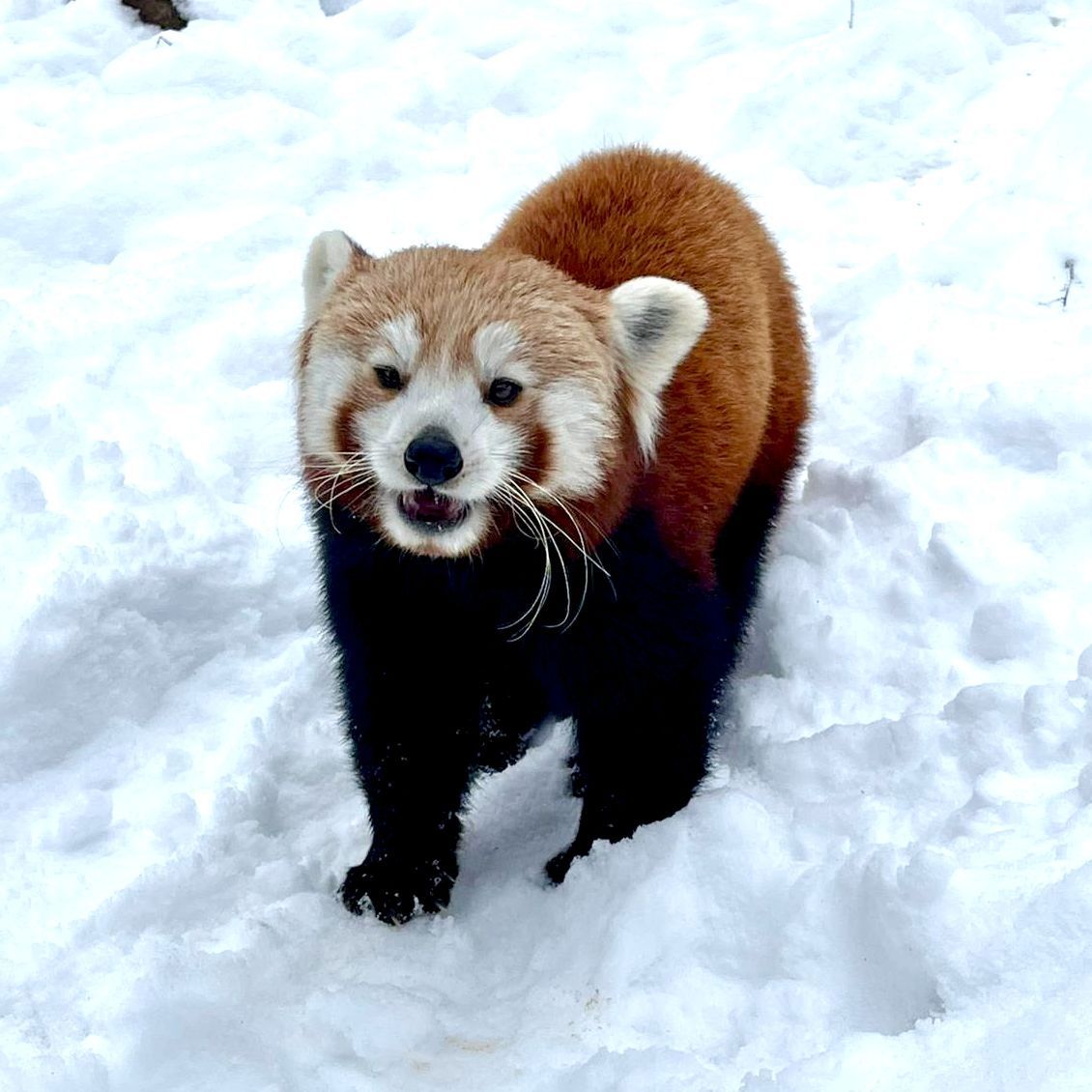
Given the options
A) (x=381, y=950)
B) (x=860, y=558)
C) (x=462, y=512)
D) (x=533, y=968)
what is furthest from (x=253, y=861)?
(x=860, y=558)

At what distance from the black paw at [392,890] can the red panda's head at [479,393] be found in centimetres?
89

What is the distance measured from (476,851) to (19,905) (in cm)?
108

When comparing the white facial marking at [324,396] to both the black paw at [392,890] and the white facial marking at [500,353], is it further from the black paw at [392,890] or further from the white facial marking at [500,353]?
the black paw at [392,890]

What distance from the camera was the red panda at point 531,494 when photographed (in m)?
2.50

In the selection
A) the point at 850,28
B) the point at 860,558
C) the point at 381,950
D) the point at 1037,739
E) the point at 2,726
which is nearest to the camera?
the point at 1037,739

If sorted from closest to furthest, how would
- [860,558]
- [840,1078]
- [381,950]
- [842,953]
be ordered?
1. [840,1078]
2. [842,953]
3. [381,950]
4. [860,558]

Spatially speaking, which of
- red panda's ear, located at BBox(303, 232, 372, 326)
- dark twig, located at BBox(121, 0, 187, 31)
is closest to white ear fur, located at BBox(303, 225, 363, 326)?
red panda's ear, located at BBox(303, 232, 372, 326)

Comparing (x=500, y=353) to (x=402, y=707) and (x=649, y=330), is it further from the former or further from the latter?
(x=402, y=707)

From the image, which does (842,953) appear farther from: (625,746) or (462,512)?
(462,512)

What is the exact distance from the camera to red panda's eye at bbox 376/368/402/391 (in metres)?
2.51

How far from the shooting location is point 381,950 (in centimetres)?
289

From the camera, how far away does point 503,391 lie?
2.52m

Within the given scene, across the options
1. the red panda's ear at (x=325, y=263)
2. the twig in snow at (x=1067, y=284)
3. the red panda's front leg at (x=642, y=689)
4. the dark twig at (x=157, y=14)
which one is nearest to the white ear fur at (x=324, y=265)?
the red panda's ear at (x=325, y=263)

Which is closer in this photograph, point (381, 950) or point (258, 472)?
point (381, 950)
